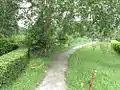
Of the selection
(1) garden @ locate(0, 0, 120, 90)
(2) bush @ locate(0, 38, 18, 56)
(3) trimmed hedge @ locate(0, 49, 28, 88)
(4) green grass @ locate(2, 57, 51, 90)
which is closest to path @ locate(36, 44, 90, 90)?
(1) garden @ locate(0, 0, 120, 90)

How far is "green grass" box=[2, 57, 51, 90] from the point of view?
1170 centimetres

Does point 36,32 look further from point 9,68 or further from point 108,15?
point 9,68

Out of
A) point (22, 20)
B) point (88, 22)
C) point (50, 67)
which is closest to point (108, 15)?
point (88, 22)

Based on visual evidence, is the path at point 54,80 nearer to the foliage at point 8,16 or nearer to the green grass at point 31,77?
the green grass at point 31,77

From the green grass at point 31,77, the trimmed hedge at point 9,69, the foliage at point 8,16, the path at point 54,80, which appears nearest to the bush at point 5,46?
the foliage at point 8,16

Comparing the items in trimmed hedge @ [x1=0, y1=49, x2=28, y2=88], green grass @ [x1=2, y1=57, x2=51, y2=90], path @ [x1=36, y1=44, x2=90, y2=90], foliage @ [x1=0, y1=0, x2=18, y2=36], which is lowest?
path @ [x1=36, y1=44, x2=90, y2=90]

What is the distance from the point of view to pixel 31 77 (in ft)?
44.8

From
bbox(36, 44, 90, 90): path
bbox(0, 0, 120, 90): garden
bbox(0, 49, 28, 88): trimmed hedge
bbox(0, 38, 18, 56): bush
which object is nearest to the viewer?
bbox(0, 49, 28, 88): trimmed hedge

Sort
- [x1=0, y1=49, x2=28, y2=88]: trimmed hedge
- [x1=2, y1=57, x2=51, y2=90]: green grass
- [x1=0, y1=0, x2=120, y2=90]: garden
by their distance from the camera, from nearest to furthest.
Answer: [x1=0, y1=49, x2=28, y2=88]: trimmed hedge, [x1=2, y1=57, x2=51, y2=90]: green grass, [x1=0, y1=0, x2=120, y2=90]: garden

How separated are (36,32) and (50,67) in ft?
14.7

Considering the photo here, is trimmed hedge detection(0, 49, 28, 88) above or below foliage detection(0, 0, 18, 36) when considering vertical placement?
below

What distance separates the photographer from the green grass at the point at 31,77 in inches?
461

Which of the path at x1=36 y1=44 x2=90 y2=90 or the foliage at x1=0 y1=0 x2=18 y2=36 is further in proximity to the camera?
the foliage at x1=0 y1=0 x2=18 y2=36

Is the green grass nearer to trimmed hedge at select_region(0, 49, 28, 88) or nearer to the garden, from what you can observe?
the garden
